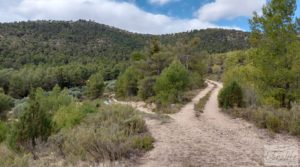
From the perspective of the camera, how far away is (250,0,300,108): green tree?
1354cm

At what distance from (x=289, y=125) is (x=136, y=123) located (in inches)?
226

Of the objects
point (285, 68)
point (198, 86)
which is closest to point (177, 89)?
point (285, 68)

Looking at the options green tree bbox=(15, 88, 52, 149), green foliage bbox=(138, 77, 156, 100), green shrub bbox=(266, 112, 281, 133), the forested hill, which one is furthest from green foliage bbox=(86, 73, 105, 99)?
green shrub bbox=(266, 112, 281, 133)

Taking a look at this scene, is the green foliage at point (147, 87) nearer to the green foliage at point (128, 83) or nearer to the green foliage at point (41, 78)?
the green foliage at point (128, 83)

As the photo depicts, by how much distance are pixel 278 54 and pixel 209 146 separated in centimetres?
837

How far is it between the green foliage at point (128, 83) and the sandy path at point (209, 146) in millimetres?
31746

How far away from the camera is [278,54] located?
13961 mm

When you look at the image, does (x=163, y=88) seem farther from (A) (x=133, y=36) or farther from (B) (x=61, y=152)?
(A) (x=133, y=36)

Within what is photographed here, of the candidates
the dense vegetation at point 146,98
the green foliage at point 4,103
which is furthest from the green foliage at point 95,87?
the green foliage at point 4,103

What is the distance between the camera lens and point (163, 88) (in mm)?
25609

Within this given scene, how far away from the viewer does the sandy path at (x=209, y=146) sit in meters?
6.59

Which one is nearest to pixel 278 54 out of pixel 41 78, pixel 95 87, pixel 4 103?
pixel 4 103

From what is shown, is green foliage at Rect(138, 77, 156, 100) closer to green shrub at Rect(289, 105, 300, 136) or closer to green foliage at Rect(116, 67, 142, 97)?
green foliage at Rect(116, 67, 142, 97)

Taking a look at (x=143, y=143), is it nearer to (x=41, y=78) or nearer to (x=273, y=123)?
(x=273, y=123)
